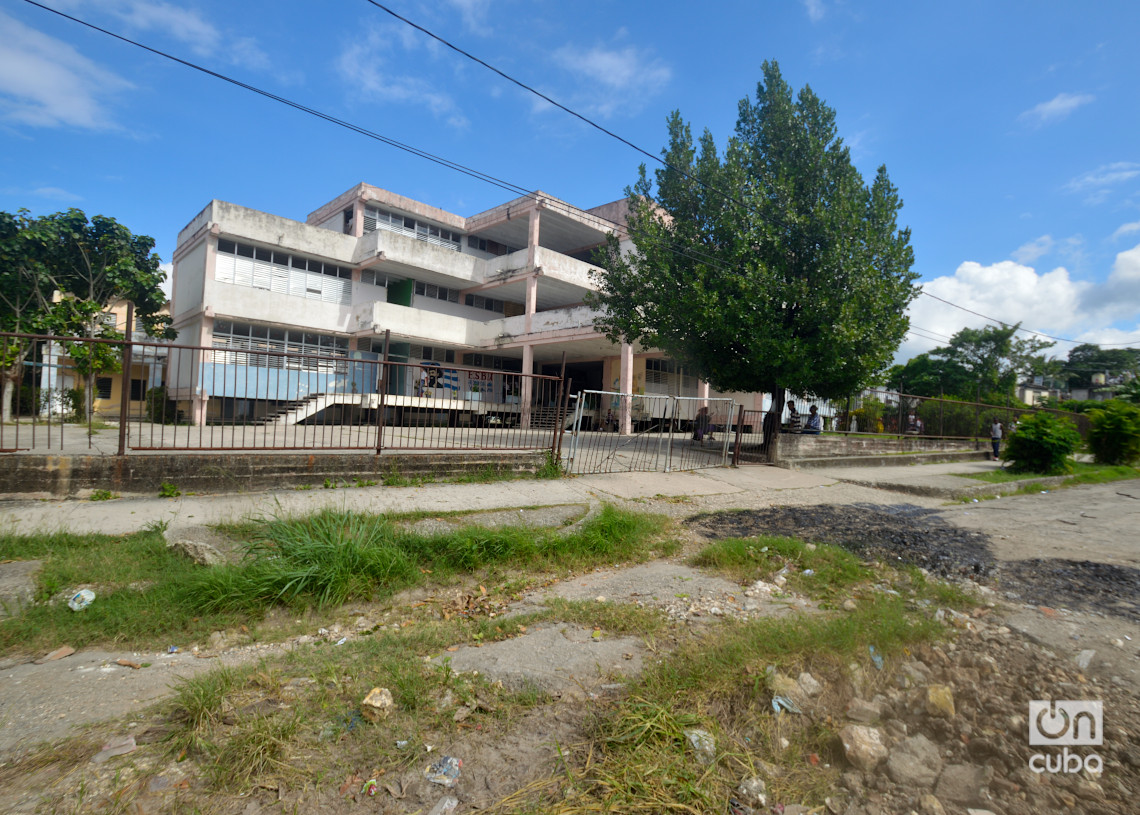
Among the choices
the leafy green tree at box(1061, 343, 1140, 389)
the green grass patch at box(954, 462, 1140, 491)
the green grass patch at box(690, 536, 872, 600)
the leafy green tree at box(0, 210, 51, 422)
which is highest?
the leafy green tree at box(1061, 343, 1140, 389)

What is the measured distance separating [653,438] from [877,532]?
515 cm

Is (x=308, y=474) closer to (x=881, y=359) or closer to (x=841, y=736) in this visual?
(x=841, y=736)

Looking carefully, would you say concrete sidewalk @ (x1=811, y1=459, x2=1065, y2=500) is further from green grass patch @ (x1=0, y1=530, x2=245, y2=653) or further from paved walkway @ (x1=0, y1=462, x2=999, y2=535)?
green grass patch @ (x1=0, y1=530, x2=245, y2=653)

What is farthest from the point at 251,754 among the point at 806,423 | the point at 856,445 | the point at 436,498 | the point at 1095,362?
the point at 1095,362

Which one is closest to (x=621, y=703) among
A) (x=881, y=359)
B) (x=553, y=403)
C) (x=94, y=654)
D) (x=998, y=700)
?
(x=998, y=700)

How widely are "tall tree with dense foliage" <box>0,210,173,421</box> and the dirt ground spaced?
16149mm

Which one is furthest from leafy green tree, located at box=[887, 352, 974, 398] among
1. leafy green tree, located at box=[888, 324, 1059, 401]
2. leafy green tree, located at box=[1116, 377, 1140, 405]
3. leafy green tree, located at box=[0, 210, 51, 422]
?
leafy green tree, located at box=[0, 210, 51, 422]

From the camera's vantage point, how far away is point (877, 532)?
7066mm

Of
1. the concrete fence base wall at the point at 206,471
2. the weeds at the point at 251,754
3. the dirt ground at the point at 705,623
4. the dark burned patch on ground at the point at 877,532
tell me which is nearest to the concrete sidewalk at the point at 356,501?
the concrete fence base wall at the point at 206,471

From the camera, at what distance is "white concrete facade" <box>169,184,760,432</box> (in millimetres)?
18672

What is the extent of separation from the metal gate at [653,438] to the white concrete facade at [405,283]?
5.84 metres

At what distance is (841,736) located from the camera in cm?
242

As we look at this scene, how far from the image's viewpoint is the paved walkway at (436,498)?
5.33 m

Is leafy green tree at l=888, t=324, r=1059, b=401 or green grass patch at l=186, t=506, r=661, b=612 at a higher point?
leafy green tree at l=888, t=324, r=1059, b=401
